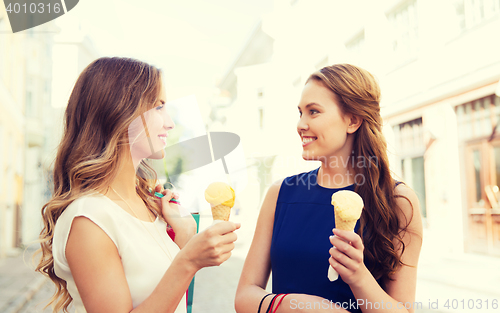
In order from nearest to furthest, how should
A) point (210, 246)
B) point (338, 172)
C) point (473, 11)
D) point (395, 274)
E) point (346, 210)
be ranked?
point (210, 246)
point (346, 210)
point (395, 274)
point (338, 172)
point (473, 11)

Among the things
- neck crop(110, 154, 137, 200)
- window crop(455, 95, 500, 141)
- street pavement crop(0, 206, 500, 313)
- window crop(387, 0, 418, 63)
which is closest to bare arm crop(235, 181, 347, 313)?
neck crop(110, 154, 137, 200)

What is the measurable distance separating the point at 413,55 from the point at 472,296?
6091 millimetres

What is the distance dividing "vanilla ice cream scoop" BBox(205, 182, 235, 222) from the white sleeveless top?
0.91 ft

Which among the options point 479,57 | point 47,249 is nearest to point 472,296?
point 479,57

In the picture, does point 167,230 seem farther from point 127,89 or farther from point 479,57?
point 479,57

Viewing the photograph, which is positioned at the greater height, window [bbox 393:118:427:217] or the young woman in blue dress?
window [bbox 393:118:427:217]

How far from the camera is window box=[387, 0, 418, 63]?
9.28 m

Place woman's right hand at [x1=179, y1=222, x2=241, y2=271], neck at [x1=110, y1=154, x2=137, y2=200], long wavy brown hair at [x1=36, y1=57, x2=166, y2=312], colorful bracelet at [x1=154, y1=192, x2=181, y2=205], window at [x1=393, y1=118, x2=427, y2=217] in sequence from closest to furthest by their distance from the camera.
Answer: woman's right hand at [x1=179, y1=222, x2=241, y2=271], long wavy brown hair at [x1=36, y1=57, x2=166, y2=312], neck at [x1=110, y1=154, x2=137, y2=200], colorful bracelet at [x1=154, y1=192, x2=181, y2=205], window at [x1=393, y1=118, x2=427, y2=217]

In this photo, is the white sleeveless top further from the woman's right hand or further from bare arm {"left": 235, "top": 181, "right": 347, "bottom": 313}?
bare arm {"left": 235, "top": 181, "right": 347, "bottom": 313}

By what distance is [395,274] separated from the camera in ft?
4.82

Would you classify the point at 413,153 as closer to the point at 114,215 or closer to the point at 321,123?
the point at 321,123

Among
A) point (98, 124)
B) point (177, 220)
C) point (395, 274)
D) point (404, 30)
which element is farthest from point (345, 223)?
point (404, 30)

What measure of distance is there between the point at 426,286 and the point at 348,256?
21.5 ft

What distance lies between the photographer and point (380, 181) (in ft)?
5.41
